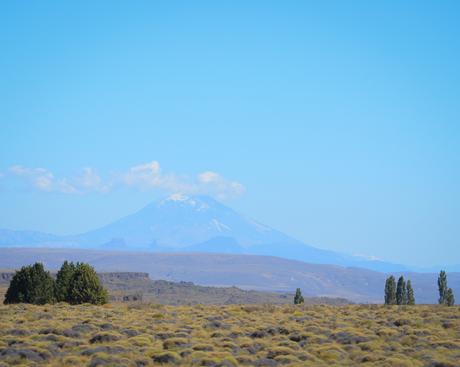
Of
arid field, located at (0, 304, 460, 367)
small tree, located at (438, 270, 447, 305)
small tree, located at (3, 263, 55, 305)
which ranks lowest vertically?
arid field, located at (0, 304, 460, 367)

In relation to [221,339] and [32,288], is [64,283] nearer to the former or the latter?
[32,288]

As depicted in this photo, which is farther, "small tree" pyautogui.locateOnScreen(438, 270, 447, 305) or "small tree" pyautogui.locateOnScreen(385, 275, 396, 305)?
"small tree" pyautogui.locateOnScreen(438, 270, 447, 305)

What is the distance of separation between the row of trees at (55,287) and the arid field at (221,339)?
8570 mm

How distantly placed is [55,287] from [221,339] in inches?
1053

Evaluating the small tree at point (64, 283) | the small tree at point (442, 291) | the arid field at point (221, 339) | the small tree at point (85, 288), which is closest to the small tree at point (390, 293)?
the small tree at point (442, 291)

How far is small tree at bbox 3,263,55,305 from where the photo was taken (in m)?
52.8

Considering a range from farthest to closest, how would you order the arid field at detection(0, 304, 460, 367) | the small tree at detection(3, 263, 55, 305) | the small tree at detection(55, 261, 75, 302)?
the small tree at detection(55, 261, 75, 302), the small tree at detection(3, 263, 55, 305), the arid field at detection(0, 304, 460, 367)

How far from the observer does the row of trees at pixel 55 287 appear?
53.0 m

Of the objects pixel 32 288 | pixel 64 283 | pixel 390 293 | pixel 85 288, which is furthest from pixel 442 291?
pixel 32 288

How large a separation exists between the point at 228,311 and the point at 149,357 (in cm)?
2086

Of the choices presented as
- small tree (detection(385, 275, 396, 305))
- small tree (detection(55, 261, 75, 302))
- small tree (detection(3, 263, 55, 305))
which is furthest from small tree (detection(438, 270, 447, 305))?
small tree (detection(3, 263, 55, 305))

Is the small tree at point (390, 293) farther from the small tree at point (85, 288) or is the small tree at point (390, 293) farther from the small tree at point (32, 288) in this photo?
the small tree at point (32, 288)

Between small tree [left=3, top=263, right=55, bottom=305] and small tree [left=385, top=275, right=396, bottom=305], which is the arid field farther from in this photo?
small tree [left=385, top=275, right=396, bottom=305]

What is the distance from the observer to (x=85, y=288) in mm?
54250
